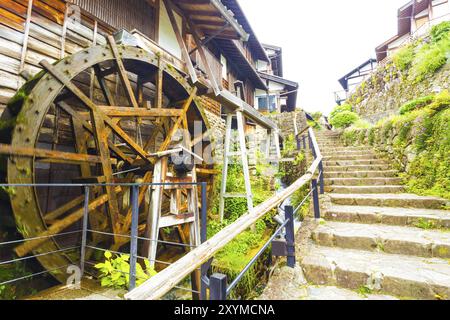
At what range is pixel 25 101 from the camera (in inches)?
112

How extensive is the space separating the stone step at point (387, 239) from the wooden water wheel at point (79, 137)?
3.09 metres

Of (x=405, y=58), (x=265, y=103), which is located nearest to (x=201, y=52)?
(x=265, y=103)

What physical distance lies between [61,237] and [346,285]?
13.5ft

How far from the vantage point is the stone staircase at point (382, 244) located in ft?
6.64

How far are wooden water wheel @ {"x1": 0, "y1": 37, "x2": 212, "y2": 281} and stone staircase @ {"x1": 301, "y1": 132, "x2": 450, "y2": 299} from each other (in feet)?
9.96

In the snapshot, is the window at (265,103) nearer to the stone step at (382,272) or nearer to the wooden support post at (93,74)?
the wooden support post at (93,74)

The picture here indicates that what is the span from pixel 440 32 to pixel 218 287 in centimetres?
1774

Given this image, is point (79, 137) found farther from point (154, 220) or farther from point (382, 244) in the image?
point (382, 244)

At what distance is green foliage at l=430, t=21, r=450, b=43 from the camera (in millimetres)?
11961

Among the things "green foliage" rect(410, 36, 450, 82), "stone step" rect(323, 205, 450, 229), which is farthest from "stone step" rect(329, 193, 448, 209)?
"green foliage" rect(410, 36, 450, 82)
